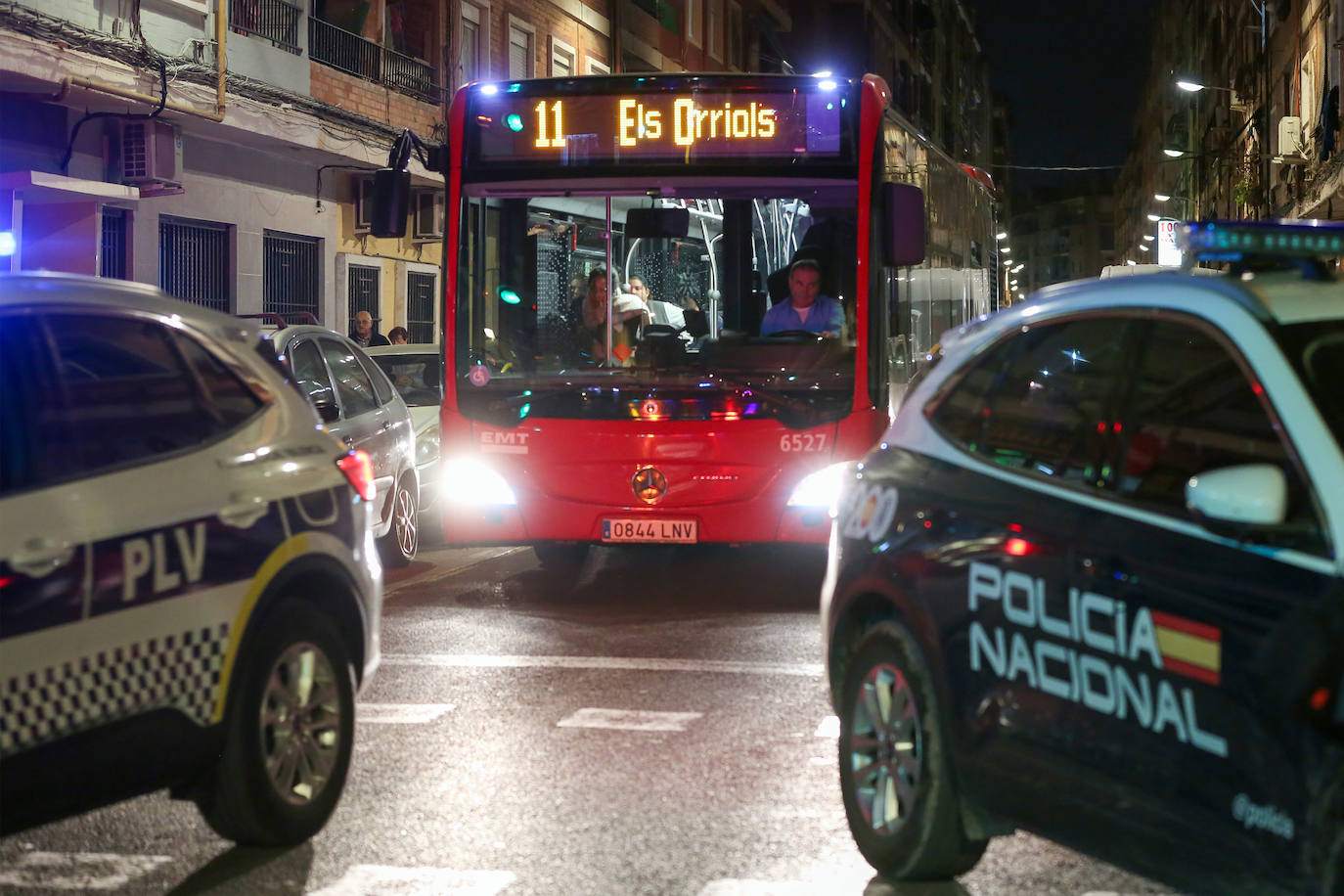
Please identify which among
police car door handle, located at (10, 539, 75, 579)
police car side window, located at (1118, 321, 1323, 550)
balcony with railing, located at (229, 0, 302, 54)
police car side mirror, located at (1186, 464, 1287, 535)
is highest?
balcony with railing, located at (229, 0, 302, 54)

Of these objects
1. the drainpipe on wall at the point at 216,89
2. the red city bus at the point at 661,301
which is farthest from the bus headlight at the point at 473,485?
the drainpipe on wall at the point at 216,89

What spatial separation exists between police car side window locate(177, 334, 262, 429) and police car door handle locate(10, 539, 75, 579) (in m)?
0.96

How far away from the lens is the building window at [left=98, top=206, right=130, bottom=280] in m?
21.2

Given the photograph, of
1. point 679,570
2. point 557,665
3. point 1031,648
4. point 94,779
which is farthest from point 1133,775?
point 679,570

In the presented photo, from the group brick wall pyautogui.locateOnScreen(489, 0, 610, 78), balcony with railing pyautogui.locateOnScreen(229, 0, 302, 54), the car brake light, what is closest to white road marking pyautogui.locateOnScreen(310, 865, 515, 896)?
the car brake light

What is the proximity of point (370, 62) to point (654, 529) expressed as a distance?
17469 mm

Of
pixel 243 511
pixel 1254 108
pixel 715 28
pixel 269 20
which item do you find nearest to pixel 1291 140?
pixel 1254 108

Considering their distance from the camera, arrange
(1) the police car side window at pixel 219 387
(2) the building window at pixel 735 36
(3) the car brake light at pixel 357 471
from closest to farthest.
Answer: (1) the police car side window at pixel 219 387 < (3) the car brake light at pixel 357 471 < (2) the building window at pixel 735 36

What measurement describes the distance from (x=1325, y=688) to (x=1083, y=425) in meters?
1.18

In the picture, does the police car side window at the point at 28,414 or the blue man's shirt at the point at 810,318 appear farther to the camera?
the blue man's shirt at the point at 810,318

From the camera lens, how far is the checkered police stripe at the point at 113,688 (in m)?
4.33

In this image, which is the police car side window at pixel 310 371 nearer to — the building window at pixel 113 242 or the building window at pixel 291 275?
the building window at pixel 113 242

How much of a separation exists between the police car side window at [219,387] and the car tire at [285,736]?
0.55 meters

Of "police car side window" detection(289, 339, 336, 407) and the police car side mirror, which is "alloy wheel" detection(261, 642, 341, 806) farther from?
"police car side window" detection(289, 339, 336, 407)
